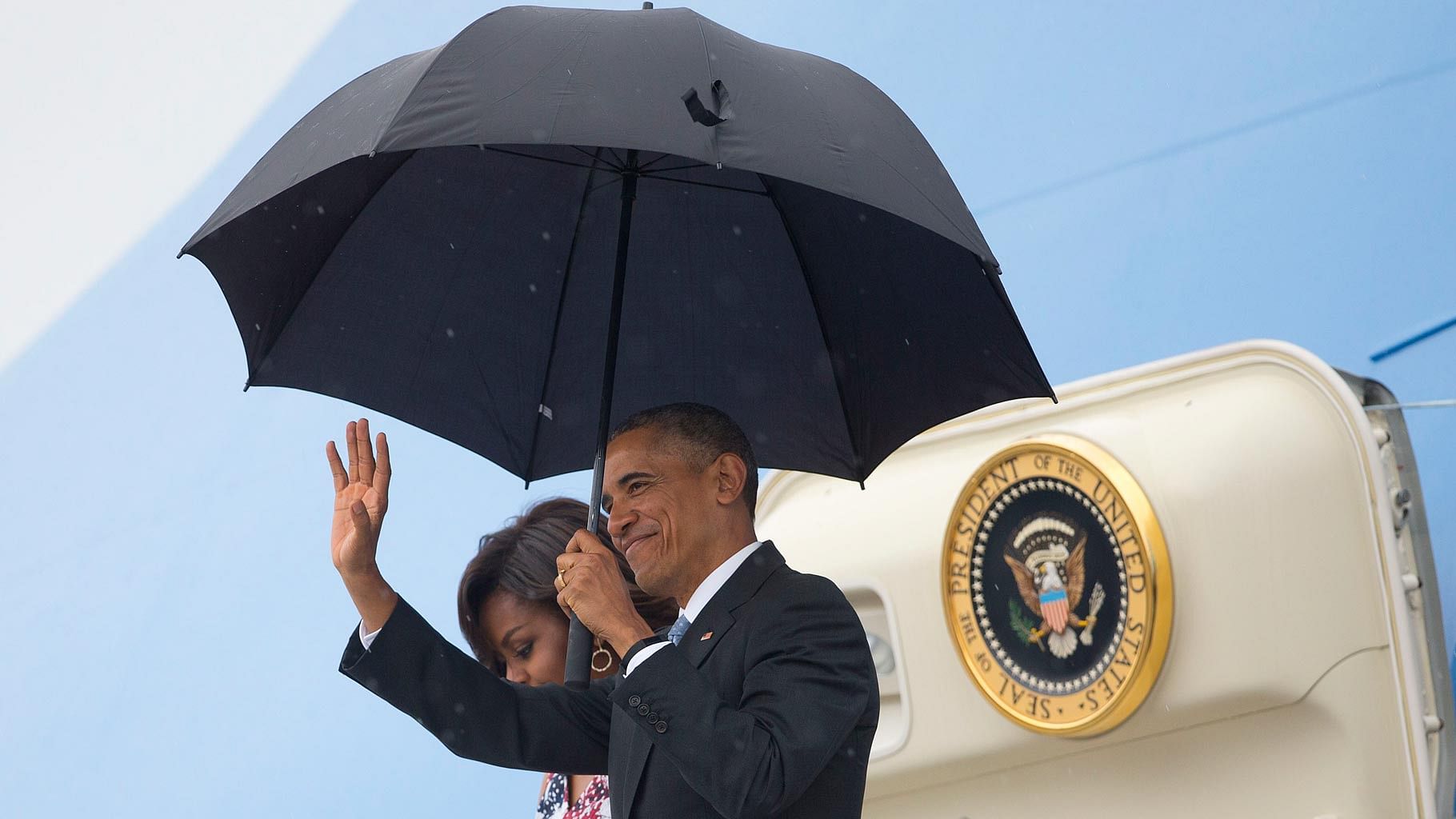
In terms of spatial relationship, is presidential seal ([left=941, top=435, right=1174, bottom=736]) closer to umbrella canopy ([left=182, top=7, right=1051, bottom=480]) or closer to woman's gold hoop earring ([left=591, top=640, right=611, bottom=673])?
umbrella canopy ([left=182, top=7, right=1051, bottom=480])

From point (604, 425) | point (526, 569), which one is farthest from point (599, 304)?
point (526, 569)

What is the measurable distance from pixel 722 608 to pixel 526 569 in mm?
1078

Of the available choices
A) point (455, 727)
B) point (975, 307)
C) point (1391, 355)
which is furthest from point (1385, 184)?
point (455, 727)

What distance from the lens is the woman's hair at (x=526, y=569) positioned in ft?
9.82

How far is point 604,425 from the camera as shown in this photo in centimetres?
231

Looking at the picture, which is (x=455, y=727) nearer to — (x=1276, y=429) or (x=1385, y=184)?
(x=1276, y=429)

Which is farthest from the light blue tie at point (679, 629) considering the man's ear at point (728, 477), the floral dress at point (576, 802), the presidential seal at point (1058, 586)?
the presidential seal at point (1058, 586)

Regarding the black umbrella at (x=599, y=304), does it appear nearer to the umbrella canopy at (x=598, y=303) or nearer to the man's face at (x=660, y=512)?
the umbrella canopy at (x=598, y=303)

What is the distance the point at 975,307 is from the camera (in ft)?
8.30

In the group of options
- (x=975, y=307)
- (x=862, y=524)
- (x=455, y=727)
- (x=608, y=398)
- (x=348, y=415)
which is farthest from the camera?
(x=348, y=415)

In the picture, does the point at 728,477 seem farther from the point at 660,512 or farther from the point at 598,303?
the point at 598,303

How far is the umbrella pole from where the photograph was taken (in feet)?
7.45

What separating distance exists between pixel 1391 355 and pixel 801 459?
198 centimetres

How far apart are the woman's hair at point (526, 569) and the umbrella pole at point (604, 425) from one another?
60 centimetres
